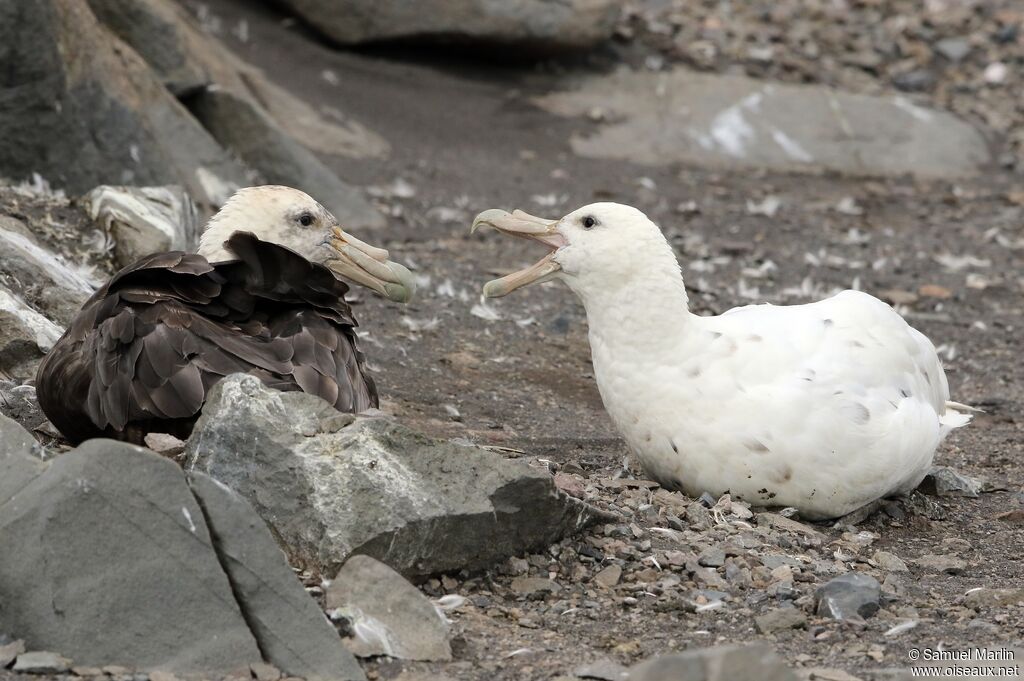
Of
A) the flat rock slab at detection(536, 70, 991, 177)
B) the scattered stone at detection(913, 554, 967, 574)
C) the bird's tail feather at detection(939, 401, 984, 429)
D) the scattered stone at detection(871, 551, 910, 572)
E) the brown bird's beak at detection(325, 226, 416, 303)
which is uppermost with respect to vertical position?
the brown bird's beak at detection(325, 226, 416, 303)

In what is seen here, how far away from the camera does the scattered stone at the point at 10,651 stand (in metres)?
3.70

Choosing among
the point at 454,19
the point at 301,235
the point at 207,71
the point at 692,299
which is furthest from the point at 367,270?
the point at 454,19

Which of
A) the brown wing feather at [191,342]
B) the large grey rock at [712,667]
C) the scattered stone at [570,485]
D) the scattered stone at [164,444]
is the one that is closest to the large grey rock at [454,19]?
the brown wing feather at [191,342]

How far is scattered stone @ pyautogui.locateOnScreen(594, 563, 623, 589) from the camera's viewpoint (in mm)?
4617

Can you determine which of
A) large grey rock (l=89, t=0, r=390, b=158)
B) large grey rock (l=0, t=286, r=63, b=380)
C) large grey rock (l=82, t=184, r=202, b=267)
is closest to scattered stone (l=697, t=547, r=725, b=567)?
large grey rock (l=0, t=286, r=63, b=380)

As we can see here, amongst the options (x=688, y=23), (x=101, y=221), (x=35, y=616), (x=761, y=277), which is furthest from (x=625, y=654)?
A: (x=688, y=23)

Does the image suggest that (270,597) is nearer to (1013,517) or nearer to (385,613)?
(385,613)

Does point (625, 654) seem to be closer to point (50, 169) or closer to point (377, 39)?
point (50, 169)

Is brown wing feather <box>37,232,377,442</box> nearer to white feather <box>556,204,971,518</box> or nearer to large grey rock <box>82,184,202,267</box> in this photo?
white feather <box>556,204,971,518</box>

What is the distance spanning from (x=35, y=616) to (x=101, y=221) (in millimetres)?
4214

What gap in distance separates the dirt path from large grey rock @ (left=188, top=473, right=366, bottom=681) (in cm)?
20

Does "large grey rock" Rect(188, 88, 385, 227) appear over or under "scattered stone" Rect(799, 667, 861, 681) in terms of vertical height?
under

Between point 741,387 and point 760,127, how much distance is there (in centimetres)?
950

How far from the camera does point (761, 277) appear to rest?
10.5m
